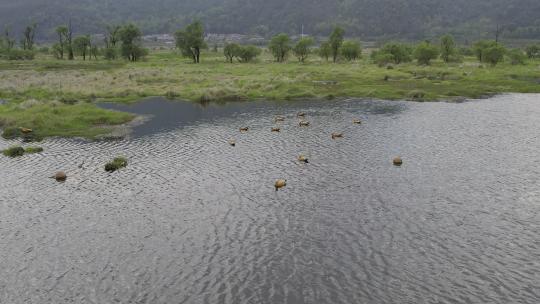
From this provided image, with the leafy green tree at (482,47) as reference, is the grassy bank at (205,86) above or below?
below

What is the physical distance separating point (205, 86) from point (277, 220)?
288 feet

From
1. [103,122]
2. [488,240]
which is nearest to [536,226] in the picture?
[488,240]

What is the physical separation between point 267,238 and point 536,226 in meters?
21.4

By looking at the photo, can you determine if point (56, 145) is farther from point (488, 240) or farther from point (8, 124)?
point (488, 240)

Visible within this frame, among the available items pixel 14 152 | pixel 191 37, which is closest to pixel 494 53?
pixel 191 37

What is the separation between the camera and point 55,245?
35844 mm

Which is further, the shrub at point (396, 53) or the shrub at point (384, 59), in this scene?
the shrub at point (396, 53)

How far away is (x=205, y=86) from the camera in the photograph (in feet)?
402

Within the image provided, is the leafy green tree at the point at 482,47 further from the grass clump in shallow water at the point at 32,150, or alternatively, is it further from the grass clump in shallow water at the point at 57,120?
the grass clump in shallow water at the point at 32,150

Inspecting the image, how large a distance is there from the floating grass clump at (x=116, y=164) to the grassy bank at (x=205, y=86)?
1912cm

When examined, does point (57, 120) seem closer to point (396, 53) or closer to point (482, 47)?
point (396, 53)

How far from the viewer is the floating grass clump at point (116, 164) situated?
54.3 metres

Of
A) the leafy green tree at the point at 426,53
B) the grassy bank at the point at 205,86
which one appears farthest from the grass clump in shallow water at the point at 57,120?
the leafy green tree at the point at 426,53

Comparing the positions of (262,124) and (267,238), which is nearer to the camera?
(267,238)
